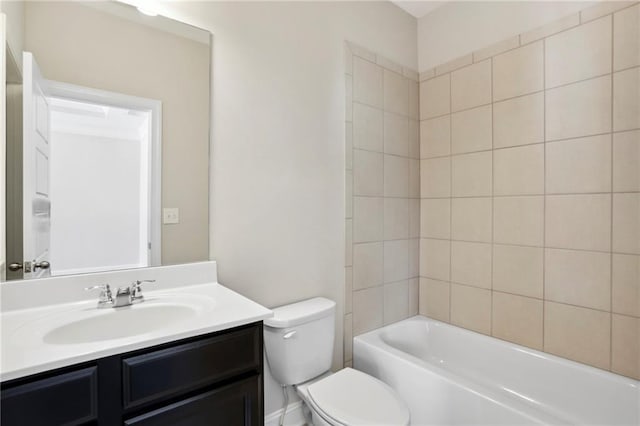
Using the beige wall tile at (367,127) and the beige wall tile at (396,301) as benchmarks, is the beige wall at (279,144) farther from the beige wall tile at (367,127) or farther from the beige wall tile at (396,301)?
the beige wall tile at (396,301)

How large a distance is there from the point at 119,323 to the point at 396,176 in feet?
5.99

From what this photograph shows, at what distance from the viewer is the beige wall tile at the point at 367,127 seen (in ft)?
6.97

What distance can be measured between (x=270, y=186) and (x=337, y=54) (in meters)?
0.95

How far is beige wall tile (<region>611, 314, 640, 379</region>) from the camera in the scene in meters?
1.59

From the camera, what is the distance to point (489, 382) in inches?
78.5

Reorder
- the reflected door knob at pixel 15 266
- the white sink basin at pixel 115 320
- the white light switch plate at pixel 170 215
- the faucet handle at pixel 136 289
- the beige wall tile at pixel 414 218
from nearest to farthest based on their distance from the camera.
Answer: the white sink basin at pixel 115 320
the reflected door knob at pixel 15 266
the faucet handle at pixel 136 289
the white light switch plate at pixel 170 215
the beige wall tile at pixel 414 218

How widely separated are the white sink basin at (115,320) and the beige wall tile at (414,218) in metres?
1.61

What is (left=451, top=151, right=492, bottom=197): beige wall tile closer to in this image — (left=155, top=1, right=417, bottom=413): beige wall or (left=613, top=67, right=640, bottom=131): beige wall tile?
(left=613, top=67, right=640, bottom=131): beige wall tile

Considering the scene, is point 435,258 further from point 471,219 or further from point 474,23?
point 474,23

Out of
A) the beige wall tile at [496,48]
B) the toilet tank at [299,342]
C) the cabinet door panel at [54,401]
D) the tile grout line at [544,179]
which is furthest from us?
the beige wall tile at [496,48]

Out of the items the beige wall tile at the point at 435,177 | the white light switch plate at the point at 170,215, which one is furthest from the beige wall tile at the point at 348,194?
the white light switch plate at the point at 170,215

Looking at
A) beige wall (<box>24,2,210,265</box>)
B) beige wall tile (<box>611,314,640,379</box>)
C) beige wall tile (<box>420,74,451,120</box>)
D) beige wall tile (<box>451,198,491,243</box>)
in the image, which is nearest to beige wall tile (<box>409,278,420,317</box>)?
beige wall tile (<box>451,198,491,243</box>)

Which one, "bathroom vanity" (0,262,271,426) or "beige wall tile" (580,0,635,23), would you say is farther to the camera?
"beige wall tile" (580,0,635,23)

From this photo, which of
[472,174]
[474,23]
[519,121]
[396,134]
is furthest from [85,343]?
[474,23]
